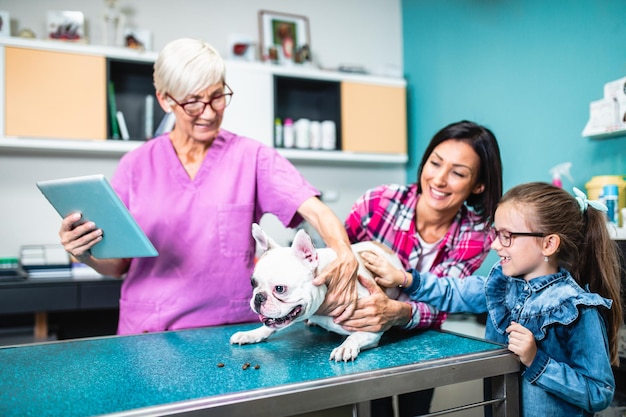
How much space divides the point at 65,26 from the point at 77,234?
6.71 feet

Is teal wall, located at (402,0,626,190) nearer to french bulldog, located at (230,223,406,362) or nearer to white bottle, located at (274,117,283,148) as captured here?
white bottle, located at (274,117,283,148)

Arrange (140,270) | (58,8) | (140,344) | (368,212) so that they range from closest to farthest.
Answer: (140,344) → (140,270) → (368,212) → (58,8)

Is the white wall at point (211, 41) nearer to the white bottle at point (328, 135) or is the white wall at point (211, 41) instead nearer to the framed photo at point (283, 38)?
the framed photo at point (283, 38)

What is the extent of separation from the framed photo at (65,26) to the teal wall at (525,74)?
83.5 inches

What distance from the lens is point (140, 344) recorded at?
117 centimetres

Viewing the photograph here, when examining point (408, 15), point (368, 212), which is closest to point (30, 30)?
point (368, 212)

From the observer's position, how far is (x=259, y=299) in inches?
40.1

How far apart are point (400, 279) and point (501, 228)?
264 millimetres

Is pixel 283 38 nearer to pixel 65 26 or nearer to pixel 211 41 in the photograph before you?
pixel 211 41

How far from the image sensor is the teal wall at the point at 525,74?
220 cm

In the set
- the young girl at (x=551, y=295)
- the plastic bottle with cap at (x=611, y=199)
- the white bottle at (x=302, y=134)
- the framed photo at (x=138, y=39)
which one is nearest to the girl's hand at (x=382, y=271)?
the young girl at (x=551, y=295)

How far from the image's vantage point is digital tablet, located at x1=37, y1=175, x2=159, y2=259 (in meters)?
1.09

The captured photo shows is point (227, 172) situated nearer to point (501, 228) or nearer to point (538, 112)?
point (501, 228)

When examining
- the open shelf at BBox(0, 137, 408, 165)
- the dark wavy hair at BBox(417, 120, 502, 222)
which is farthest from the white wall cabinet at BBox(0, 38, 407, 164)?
the dark wavy hair at BBox(417, 120, 502, 222)
